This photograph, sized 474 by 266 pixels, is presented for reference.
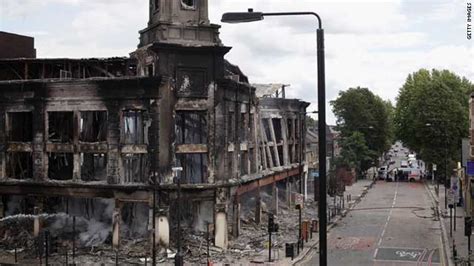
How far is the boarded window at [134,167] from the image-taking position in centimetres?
3894

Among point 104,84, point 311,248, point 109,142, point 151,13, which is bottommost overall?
point 311,248

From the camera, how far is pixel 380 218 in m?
55.6

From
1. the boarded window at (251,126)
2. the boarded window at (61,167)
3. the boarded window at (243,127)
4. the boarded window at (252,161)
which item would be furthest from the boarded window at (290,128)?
the boarded window at (61,167)

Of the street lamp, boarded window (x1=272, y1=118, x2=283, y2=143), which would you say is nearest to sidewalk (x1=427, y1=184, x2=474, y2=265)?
boarded window (x1=272, y1=118, x2=283, y2=143)

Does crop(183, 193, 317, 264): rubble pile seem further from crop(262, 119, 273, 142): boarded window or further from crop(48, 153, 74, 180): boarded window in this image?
crop(48, 153, 74, 180): boarded window

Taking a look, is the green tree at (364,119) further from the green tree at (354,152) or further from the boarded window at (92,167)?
the boarded window at (92,167)

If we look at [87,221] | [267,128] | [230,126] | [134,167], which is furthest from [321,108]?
[267,128]

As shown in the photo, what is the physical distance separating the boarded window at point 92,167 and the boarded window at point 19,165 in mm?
3645

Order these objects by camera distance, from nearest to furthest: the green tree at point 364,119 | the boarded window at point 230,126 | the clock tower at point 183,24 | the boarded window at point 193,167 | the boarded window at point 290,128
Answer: the boarded window at point 193,167 < the clock tower at point 183,24 < the boarded window at point 230,126 < the boarded window at point 290,128 < the green tree at point 364,119

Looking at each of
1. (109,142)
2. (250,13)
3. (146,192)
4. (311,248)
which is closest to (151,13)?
(109,142)

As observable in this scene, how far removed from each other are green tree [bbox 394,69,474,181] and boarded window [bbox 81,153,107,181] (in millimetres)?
52255

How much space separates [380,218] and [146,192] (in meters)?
24.7

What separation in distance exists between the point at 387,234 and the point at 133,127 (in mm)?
19230

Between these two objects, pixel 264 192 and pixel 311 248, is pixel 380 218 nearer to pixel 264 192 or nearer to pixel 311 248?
pixel 264 192
